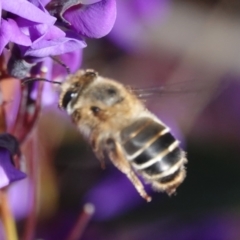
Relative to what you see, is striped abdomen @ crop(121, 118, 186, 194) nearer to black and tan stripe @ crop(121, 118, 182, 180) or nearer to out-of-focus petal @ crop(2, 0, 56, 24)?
black and tan stripe @ crop(121, 118, 182, 180)

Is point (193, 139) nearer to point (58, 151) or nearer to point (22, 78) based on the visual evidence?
point (58, 151)

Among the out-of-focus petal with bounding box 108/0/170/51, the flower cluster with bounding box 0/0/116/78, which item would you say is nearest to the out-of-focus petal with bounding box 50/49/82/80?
the flower cluster with bounding box 0/0/116/78

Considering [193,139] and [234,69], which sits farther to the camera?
[234,69]

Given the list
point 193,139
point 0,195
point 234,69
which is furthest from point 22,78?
point 234,69

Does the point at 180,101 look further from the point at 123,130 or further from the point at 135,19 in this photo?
the point at 135,19

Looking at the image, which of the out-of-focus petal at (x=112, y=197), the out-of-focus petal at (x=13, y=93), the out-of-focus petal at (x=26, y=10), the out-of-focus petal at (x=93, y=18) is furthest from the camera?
the out-of-focus petal at (x=112, y=197)

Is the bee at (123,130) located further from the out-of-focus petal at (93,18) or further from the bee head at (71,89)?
the out-of-focus petal at (93,18)

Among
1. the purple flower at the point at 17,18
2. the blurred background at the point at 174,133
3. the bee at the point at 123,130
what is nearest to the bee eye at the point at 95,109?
the bee at the point at 123,130

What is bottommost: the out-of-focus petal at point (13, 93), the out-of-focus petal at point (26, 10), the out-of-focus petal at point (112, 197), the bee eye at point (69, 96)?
the out-of-focus petal at point (112, 197)
